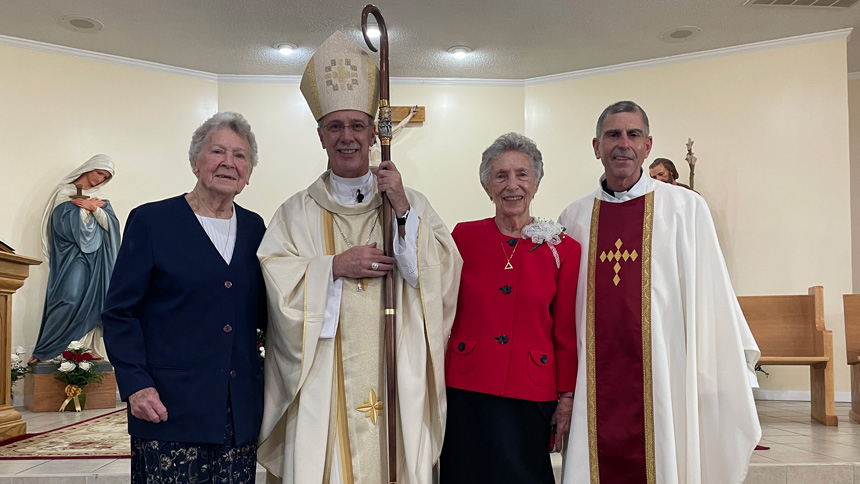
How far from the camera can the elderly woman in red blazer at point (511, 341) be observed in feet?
8.14

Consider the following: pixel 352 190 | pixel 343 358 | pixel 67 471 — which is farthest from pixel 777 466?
pixel 67 471

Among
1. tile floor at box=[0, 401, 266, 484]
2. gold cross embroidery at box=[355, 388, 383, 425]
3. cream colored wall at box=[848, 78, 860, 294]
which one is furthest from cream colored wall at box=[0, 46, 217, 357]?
cream colored wall at box=[848, 78, 860, 294]

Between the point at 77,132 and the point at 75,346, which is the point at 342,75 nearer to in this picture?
the point at 75,346

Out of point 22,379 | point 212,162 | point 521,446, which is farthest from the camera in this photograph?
point 22,379

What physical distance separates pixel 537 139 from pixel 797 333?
3883 millimetres

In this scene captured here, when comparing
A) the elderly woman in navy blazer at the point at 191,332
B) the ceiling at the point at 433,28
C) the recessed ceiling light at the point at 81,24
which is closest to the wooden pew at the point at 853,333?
the ceiling at the point at 433,28

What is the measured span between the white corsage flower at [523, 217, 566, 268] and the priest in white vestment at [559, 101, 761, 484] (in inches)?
11.9

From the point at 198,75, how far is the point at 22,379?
156 inches

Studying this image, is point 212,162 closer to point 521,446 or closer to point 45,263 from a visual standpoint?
point 521,446

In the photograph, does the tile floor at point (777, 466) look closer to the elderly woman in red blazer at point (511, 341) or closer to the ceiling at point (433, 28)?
the elderly woman in red blazer at point (511, 341)

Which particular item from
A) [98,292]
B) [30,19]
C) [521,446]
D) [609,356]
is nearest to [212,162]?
[521,446]

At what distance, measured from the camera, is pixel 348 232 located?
8.68 feet

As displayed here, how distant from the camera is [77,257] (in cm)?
711

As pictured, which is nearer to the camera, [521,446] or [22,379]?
[521,446]
